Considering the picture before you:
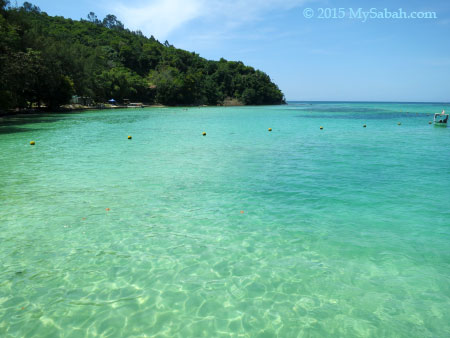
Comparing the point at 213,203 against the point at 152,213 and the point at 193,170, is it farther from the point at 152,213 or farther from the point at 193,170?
the point at 193,170

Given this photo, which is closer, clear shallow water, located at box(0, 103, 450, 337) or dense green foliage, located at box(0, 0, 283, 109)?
clear shallow water, located at box(0, 103, 450, 337)

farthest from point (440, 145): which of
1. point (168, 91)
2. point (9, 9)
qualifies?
point (168, 91)

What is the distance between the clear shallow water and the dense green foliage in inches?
1169

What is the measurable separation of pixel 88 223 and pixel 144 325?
3.88m

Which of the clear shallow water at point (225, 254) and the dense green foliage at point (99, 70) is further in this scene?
the dense green foliage at point (99, 70)

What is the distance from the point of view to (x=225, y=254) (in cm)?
598

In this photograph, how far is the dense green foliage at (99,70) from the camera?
1390 inches

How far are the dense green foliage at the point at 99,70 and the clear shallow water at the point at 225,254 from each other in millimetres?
29694

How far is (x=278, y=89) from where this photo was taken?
6545 inches

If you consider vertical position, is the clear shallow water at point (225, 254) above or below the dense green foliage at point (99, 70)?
below

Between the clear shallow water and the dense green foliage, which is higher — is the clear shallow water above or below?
below

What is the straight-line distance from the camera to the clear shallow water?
14.0 feet

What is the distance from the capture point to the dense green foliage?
35.3 m

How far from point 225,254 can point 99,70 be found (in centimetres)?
8434
